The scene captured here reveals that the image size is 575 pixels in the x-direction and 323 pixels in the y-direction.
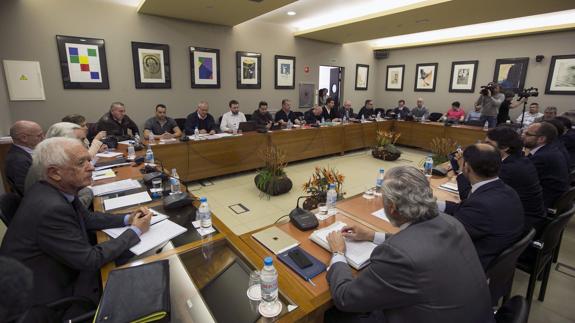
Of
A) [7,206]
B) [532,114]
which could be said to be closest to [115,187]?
[7,206]

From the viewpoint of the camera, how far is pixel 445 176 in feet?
8.88

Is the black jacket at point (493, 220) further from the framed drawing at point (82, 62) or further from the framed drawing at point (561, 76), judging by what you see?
the framed drawing at point (561, 76)

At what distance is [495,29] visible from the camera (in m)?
6.80

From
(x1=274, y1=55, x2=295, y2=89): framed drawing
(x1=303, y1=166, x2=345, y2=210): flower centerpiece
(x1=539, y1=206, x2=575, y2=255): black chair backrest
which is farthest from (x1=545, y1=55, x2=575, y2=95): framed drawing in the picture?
(x1=303, y1=166, x2=345, y2=210): flower centerpiece

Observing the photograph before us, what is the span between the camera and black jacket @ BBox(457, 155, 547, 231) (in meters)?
1.86

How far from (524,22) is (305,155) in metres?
5.91

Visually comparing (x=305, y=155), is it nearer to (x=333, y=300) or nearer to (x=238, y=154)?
(x=238, y=154)

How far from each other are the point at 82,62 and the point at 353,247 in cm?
539

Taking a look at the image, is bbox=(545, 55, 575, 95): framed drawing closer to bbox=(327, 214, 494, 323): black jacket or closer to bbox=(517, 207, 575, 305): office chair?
bbox=(517, 207, 575, 305): office chair

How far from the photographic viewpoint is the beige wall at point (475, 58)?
20.4ft

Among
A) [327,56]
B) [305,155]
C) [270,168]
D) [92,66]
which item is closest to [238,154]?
[270,168]

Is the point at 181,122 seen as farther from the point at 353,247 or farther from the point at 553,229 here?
the point at 553,229

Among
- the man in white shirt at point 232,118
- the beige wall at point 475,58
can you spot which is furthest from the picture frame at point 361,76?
the man in white shirt at point 232,118

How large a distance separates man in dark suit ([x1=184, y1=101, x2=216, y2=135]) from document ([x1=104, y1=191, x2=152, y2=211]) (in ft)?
9.76
